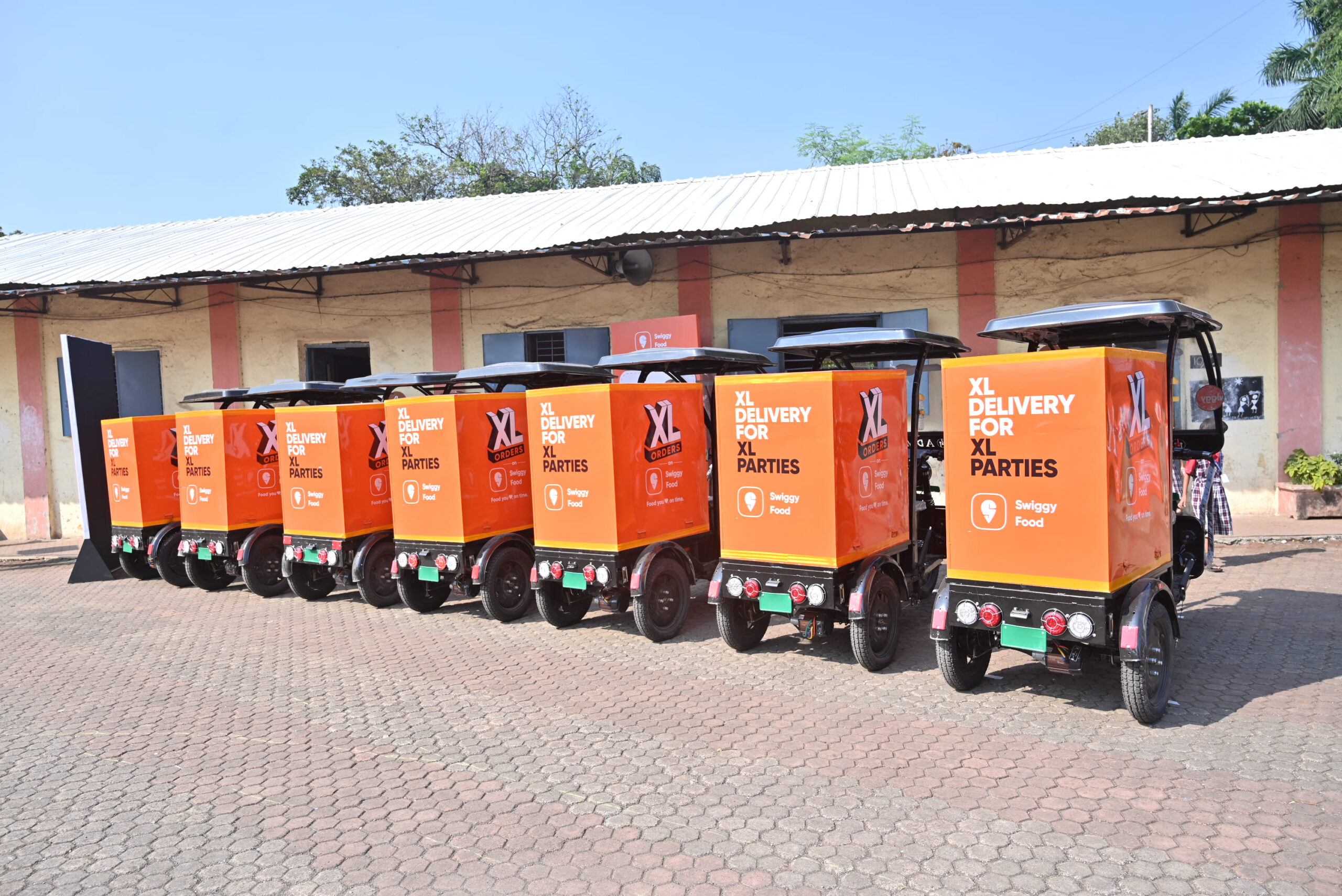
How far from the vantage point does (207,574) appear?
434 inches

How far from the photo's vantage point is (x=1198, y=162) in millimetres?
13008

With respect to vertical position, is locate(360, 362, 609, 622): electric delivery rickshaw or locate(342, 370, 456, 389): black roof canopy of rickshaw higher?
locate(342, 370, 456, 389): black roof canopy of rickshaw

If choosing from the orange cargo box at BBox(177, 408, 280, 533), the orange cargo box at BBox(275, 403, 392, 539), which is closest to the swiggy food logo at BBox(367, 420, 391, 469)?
the orange cargo box at BBox(275, 403, 392, 539)

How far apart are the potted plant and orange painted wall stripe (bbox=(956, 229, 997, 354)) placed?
4.04 meters

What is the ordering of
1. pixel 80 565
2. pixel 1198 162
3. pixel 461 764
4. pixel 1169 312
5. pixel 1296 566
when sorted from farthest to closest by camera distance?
pixel 1198 162
pixel 80 565
pixel 1296 566
pixel 1169 312
pixel 461 764

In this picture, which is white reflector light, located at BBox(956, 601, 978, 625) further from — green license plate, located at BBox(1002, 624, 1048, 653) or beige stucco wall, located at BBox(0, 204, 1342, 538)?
beige stucco wall, located at BBox(0, 204, 1342, 538)

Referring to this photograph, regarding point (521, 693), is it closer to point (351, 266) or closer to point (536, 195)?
point (351, 266)

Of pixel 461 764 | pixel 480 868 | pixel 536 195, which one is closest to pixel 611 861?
pixel 480 868

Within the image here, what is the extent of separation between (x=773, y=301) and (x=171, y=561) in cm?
887

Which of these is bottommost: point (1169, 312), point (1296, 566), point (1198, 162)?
point (1296, 566)

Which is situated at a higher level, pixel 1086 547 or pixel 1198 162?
pixel 1198 162

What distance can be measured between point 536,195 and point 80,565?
404 inches

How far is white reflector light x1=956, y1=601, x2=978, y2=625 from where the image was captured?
5520 mm

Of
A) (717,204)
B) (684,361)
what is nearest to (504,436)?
(684,361)
